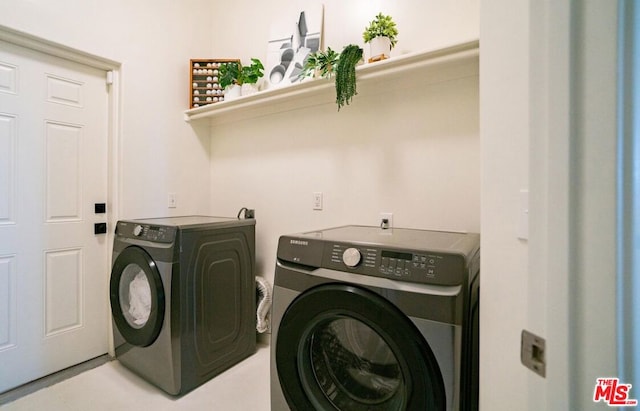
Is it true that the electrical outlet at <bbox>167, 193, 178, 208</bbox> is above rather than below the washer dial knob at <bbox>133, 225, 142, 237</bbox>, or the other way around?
above

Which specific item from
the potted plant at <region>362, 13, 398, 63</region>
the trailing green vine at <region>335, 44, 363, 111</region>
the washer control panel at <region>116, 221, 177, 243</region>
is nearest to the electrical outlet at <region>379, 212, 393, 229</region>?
the trailing green vine at <region>335, 44, 363, 111</region>

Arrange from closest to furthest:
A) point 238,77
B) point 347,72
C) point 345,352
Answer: point 345,352
point 347,72
point 238,77

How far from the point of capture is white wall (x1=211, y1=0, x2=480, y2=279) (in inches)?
60.9

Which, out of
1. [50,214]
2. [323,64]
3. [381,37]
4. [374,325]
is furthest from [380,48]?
[50,214]

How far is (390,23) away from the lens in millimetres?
1593

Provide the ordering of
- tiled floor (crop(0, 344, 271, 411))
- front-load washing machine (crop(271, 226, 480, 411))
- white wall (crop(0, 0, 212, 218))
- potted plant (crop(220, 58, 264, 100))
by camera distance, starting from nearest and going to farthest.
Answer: front-load washing machine (crop(271, 226, 480, 411)) → tiled floor (crop(0, 344, 271, 411)) → white wall (crop(0, 0, 212, 218)) → potted plant (crop(220, 58, 264, 100))

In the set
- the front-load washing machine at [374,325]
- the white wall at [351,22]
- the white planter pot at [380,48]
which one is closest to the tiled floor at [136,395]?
the front-load washing machine at [374,325]

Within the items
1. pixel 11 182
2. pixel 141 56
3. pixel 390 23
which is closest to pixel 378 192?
pixel 390 23

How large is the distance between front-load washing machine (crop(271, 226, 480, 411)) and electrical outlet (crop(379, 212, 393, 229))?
55 centimetres

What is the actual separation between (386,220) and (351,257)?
0.79 m

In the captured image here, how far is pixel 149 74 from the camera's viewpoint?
2.15 meters

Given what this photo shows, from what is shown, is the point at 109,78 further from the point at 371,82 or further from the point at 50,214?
the point at 371,82

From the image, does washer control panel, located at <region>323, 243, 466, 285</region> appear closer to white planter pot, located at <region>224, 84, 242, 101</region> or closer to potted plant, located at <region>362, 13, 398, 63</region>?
potted plant, located at <region>362, 13, 398, 63</region>

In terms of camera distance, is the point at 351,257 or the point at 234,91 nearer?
the point at 351,257
